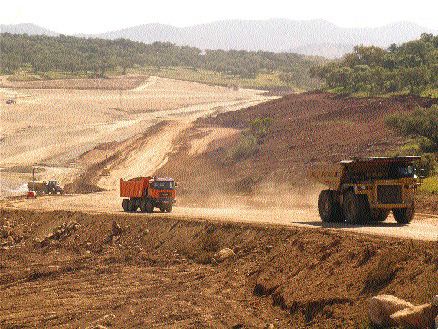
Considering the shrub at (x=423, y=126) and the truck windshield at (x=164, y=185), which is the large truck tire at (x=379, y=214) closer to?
the truck windshield at (x=164, y=185)

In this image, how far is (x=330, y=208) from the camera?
37.9 m

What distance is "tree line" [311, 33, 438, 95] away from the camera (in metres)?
93.7

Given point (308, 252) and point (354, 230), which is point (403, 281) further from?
point (354, 230)

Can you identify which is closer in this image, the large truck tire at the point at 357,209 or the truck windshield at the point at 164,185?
the large truck tire at the point at 357,209

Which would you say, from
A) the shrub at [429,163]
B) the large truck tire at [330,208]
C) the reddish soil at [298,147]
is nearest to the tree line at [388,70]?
the reddish soil at [298,147]

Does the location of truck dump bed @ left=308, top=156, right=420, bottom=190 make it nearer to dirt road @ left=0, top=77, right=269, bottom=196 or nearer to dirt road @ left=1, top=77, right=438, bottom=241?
dirt road @ left=1, top=77, right=438, bottom=241

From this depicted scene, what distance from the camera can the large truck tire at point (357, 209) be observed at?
35469mm

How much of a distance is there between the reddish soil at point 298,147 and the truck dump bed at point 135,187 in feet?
44.7

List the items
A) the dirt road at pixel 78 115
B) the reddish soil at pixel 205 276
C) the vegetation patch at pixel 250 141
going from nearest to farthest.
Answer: the reddish soil at pixel 205 276 < the vegetation patch at pixel 250 141 < the dirt road at pixel 78 115

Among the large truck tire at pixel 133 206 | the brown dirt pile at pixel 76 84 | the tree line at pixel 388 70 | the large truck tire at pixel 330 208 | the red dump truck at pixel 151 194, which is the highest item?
the tree line at pixel 388 70

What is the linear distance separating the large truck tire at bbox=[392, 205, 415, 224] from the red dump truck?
1698 centimetres

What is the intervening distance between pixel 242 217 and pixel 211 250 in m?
6.68

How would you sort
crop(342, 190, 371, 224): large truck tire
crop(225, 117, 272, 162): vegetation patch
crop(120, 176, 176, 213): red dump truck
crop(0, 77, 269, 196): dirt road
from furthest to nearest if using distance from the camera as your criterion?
crop(0, 77, 269, 196): dirt road → crop(225, 117, 272, 162): vegetation patch → crop(120, 176, 176, 213): red dump truck → crop(342, 190, 371, 224): large truck tire

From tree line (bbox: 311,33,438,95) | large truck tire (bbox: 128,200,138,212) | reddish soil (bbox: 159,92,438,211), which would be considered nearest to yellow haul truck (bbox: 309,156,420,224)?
large truck tire (bbox: 128,200,138,212)
